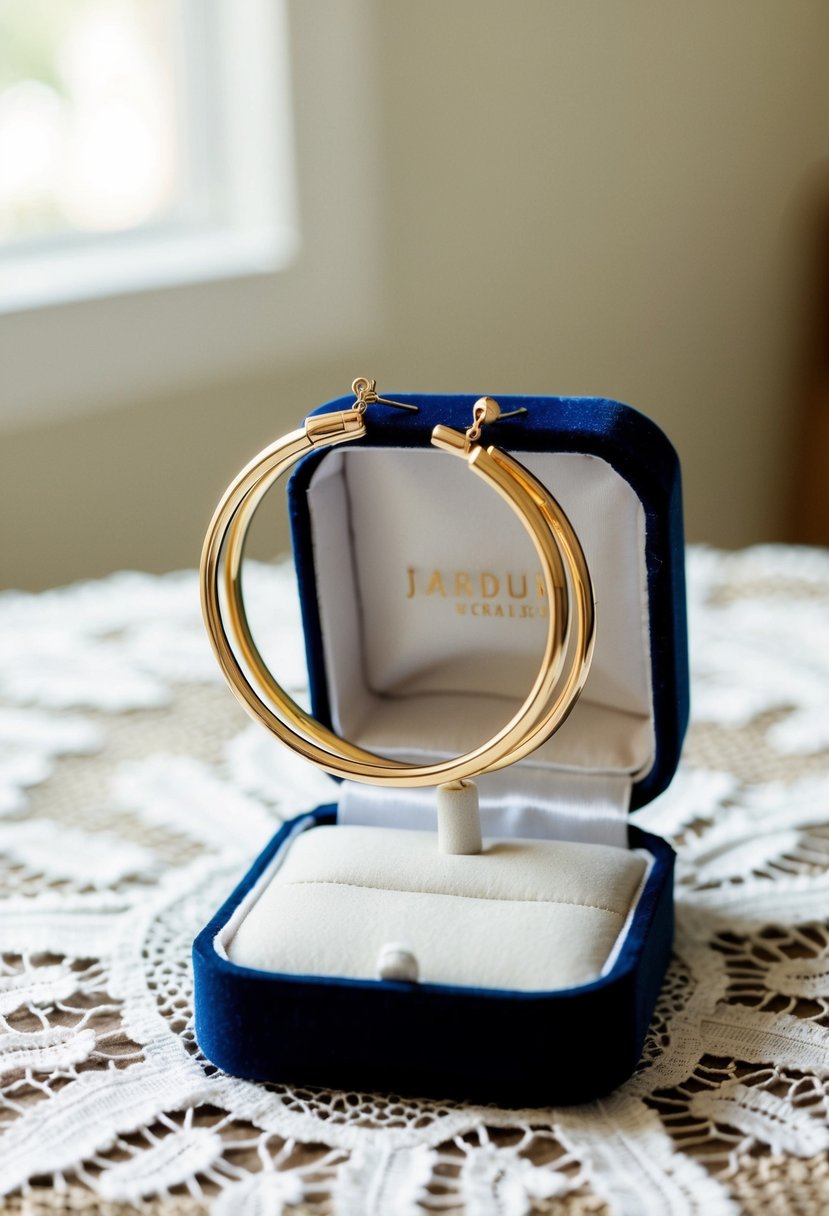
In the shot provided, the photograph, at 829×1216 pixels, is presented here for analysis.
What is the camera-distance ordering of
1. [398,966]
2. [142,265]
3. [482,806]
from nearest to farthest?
[398,966] → [482,806] → [142,265]

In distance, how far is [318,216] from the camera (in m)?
1.88

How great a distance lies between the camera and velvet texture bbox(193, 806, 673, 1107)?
604mm

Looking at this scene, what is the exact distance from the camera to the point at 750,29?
219 cm

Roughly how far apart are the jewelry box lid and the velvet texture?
0.49 feet

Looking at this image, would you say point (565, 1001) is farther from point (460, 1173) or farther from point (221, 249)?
point (221, 249)

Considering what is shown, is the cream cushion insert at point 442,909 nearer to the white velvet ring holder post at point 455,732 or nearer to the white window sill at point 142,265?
the white velvet ring holder post at point 455,732

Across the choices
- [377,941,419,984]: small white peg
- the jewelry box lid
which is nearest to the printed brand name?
the jewelry box lid

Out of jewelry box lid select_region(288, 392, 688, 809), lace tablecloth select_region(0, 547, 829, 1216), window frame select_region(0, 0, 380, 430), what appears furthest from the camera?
window frame select_region(0, 0, 380, 430)

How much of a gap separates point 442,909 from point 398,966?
0.05 metres

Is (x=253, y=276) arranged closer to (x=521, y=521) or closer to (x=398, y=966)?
(x=521, y=521)

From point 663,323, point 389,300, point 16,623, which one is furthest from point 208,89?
point 16,623

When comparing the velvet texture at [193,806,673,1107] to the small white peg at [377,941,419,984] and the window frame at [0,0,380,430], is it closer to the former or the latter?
the small white peg at [377,941,419,984]

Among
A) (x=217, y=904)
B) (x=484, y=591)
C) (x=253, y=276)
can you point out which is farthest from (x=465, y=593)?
(x=253, y=276)

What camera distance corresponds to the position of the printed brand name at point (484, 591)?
2.55 feet
